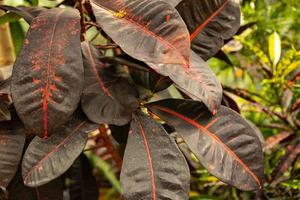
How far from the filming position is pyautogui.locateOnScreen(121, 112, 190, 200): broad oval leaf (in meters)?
0.69

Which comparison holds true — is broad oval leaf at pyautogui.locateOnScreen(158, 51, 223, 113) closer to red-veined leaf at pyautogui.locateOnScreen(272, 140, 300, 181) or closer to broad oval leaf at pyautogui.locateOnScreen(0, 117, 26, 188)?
broad oval leaf at pyautogui.locateOnScreen(0, 117, 26, 188)

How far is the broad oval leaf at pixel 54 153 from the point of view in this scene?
68 cm

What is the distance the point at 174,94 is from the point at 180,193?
0.42m

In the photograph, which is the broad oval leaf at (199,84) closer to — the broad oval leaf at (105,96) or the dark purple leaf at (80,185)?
the broad oval leaf at (105,96)

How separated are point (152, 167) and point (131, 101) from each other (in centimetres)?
12

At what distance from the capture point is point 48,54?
2.25ft

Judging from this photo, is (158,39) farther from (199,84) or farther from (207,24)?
(207,24)

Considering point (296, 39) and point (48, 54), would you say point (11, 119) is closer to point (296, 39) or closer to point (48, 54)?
point (48, 54)

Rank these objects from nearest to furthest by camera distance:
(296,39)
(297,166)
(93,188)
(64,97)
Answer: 1. (64,97)
2. (93,188)
3. (297,166)
4. (296,39)

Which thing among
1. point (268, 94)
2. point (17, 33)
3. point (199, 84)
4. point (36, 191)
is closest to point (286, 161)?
point (268, 94)

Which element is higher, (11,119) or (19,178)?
(11,119)

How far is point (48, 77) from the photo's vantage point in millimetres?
671

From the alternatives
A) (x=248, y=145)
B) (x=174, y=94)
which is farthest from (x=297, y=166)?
(x=248, y=145)

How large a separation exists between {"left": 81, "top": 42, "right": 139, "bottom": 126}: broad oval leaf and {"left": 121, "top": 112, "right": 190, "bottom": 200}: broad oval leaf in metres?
0.04
